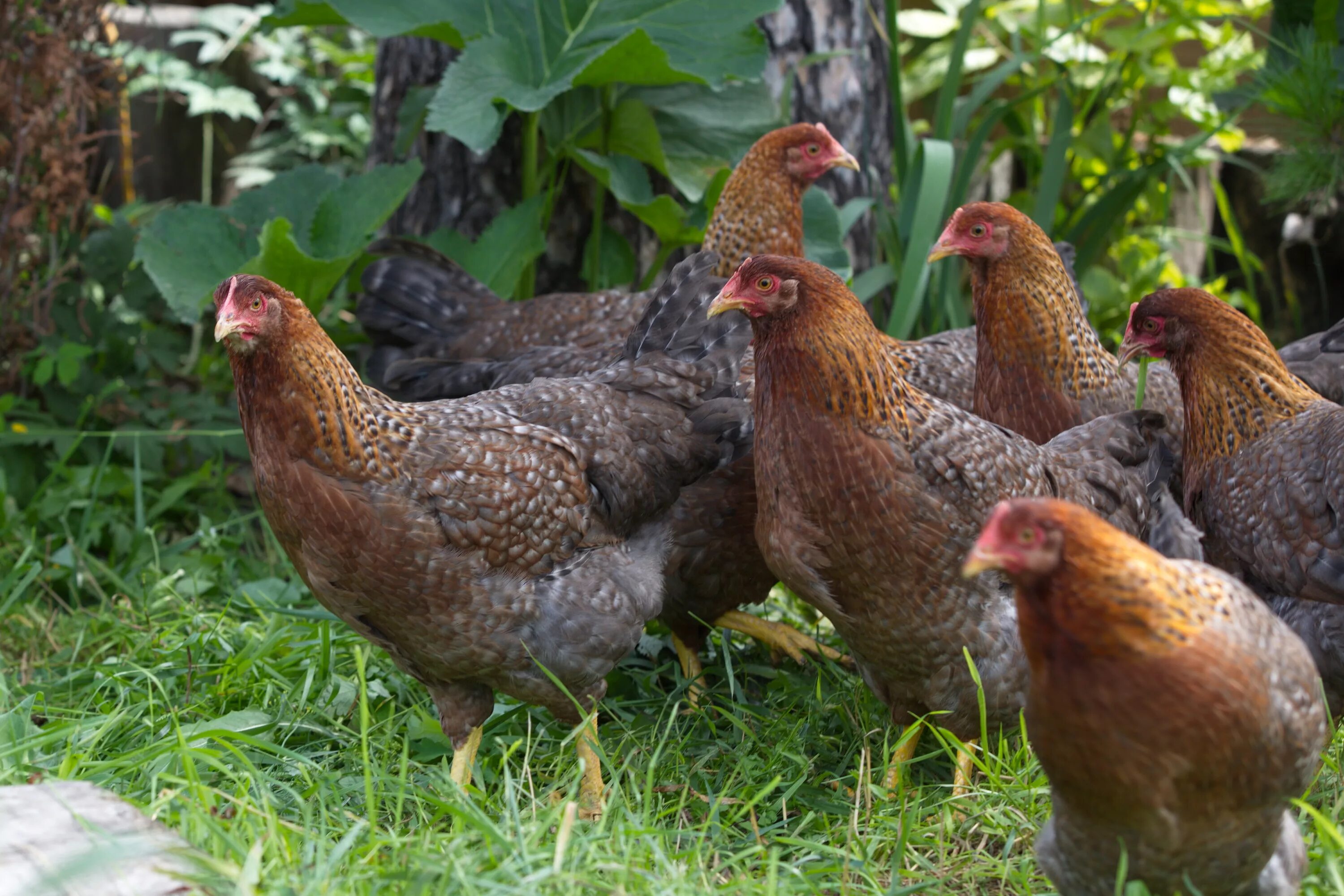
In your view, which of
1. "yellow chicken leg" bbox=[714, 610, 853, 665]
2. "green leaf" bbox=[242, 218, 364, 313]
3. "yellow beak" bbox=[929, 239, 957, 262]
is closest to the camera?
"yellow beak" bbox=[929, 239, 957, 262]

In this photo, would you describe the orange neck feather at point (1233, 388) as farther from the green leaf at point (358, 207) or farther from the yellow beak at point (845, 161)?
the green leaf at point (358, 207)

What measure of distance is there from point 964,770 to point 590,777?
2.80 feet

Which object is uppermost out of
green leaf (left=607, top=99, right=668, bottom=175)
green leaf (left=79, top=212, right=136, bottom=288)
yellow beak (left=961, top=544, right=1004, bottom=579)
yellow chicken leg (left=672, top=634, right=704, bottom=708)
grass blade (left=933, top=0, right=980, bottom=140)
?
grass blade (left=933, top=0, right=980, bottom=140)

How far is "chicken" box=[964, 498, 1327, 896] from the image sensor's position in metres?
1.76

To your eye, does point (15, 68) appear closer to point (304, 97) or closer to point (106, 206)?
point (106, 206)

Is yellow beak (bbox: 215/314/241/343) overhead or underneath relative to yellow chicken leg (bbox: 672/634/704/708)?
overhead

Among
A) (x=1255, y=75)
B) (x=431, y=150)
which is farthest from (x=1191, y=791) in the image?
(x=431, y=150)

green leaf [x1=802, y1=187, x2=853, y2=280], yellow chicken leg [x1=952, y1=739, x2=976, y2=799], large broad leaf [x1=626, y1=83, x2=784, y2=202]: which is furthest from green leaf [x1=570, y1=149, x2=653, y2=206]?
yellow chicken leg [x1=952, y1=739, x2=976, y2=799]

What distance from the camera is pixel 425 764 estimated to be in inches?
118

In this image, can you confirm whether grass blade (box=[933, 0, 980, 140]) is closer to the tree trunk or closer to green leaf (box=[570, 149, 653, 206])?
the tree trunk

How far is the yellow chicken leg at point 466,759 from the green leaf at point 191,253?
5.99 ft

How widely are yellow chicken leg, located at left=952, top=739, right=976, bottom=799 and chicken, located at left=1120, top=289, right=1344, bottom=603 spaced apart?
83 cm

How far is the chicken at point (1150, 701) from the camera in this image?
176cm

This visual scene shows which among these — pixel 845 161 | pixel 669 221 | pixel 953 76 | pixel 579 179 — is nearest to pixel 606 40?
pixel 669 221
